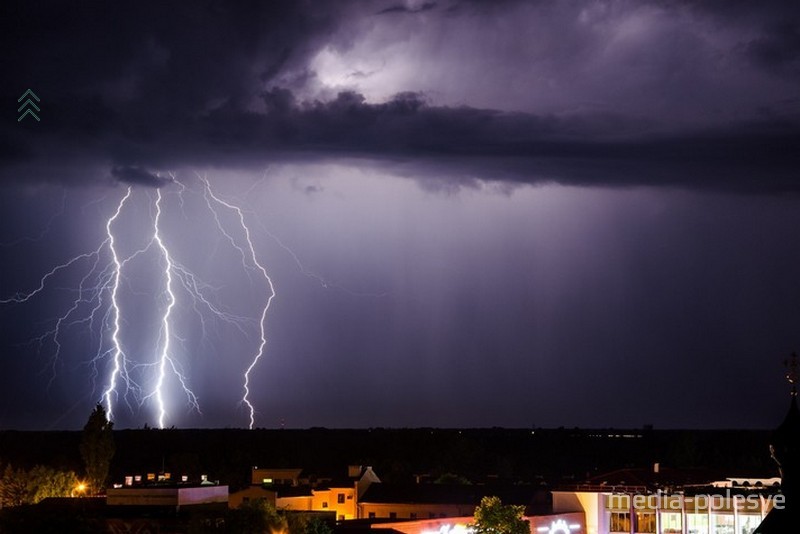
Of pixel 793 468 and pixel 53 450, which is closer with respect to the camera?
pixel 793 468

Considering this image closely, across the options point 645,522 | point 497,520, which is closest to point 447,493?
point 645,522

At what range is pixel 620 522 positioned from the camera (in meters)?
58.4

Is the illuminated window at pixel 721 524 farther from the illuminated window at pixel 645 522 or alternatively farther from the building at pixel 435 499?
the building at pixel 435 499

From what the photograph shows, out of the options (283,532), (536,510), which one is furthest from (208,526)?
(536,510)

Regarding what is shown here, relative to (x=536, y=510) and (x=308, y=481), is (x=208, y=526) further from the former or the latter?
(x=308, y=481)

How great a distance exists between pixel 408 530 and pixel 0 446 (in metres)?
119

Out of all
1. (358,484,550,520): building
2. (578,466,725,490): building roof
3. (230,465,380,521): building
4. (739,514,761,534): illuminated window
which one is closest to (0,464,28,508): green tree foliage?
(230,465,380,521): building

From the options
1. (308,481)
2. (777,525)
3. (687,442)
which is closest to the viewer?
(777,525)

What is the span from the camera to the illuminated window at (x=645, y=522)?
5594 cm

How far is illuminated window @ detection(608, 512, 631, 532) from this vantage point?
57688mm

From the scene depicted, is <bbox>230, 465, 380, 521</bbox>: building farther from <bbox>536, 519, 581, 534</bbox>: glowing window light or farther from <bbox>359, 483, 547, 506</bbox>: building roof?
<bbox>536, 519, 581, 534</bbox>: glowing window light

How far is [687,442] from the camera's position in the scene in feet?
320

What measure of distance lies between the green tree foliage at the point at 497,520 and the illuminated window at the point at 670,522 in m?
7.79

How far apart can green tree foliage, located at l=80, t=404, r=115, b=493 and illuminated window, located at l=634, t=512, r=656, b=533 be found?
3294 centimetres
